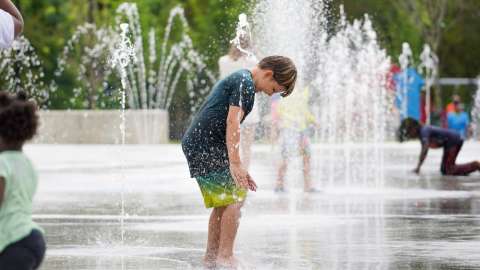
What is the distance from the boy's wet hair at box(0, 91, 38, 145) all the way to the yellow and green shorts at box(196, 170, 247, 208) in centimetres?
271

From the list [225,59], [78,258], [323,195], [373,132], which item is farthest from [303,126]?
[373,132]

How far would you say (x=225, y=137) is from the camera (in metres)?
8.33

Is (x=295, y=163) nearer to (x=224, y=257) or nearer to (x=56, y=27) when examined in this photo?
(x=224, y=257)

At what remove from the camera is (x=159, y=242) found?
992 cm

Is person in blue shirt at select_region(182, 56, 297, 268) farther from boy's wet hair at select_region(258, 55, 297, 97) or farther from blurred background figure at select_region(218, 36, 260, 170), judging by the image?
blurred background figure at select_region(218, 36, 260, 170)

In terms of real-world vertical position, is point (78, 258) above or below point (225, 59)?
below

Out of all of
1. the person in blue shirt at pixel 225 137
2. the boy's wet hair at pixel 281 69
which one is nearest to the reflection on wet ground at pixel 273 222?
the person in blue shirt at pixel 225 137

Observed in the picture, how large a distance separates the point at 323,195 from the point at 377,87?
22305mm

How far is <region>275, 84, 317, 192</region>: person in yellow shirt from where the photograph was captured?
1543 cm

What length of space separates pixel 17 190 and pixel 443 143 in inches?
541

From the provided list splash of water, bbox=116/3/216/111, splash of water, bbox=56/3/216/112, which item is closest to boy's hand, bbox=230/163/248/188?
splash of water, bbox=116/3/216/111

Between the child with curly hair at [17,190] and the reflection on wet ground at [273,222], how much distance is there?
281 centimetres

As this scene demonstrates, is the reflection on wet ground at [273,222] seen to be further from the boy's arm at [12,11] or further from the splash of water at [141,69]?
the splash of water at [141,69]

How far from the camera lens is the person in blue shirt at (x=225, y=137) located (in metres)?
8.14
